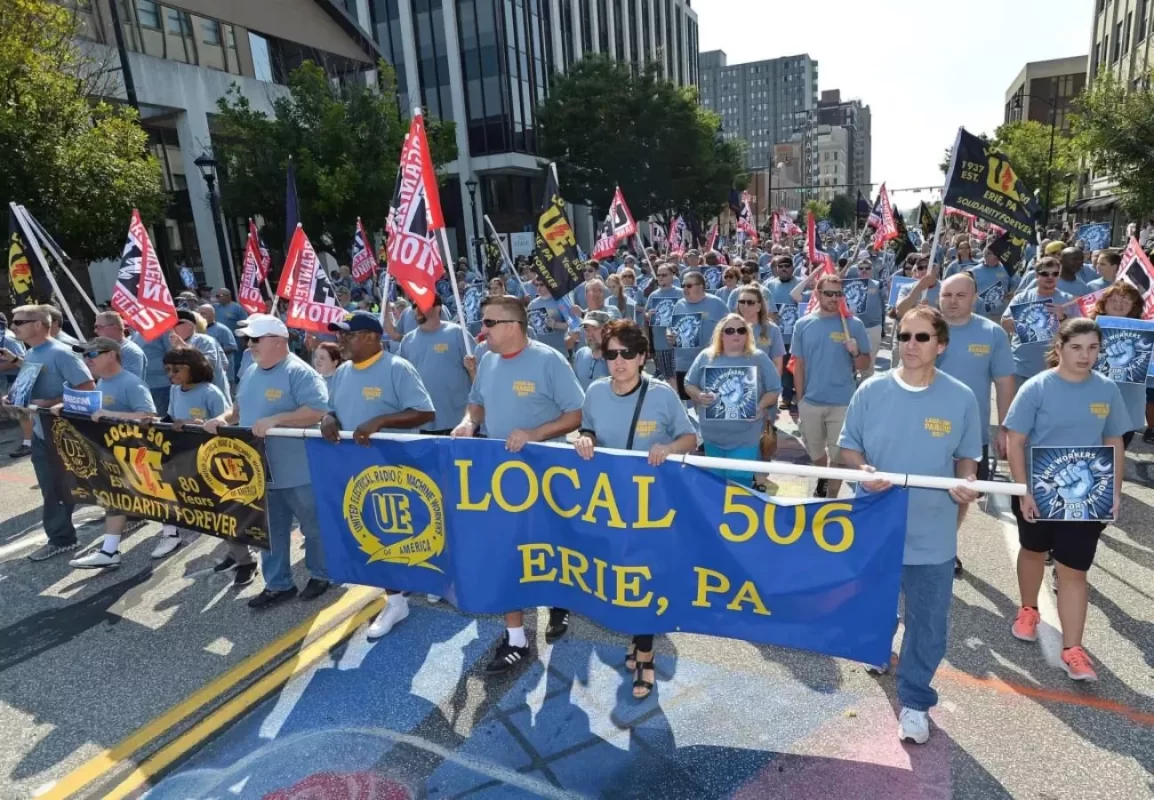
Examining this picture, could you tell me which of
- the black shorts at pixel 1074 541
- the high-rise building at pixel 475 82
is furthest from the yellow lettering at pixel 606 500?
the high-rise building at pixel 475 82

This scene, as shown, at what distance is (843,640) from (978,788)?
30.6 inches

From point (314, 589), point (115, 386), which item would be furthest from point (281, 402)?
point (115, 386)

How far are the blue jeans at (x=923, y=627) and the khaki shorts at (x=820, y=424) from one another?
2.64 metres

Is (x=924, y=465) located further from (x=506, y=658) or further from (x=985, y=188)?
(x=985, y=188)

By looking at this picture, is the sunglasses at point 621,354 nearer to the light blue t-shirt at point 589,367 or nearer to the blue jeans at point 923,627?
the blue jeans at point 923,627

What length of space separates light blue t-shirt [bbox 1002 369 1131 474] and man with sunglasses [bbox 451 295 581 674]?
2424 millimetres

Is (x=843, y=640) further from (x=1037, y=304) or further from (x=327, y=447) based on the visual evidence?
(x=1037, y=304)

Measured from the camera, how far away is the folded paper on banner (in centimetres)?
480

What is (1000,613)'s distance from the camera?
4527 millimetres

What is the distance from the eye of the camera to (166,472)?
511 cm

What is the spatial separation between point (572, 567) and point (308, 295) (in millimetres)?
4752

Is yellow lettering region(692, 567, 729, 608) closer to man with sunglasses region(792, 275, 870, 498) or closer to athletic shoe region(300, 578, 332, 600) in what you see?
man with sunglasses region(792, 275, 870, 498)

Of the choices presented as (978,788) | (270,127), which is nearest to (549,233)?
(978,788)

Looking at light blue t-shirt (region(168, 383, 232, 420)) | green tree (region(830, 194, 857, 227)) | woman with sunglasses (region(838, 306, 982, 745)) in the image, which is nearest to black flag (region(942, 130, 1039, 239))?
woman with sunglasses (region(838, 306, 982, 745))
